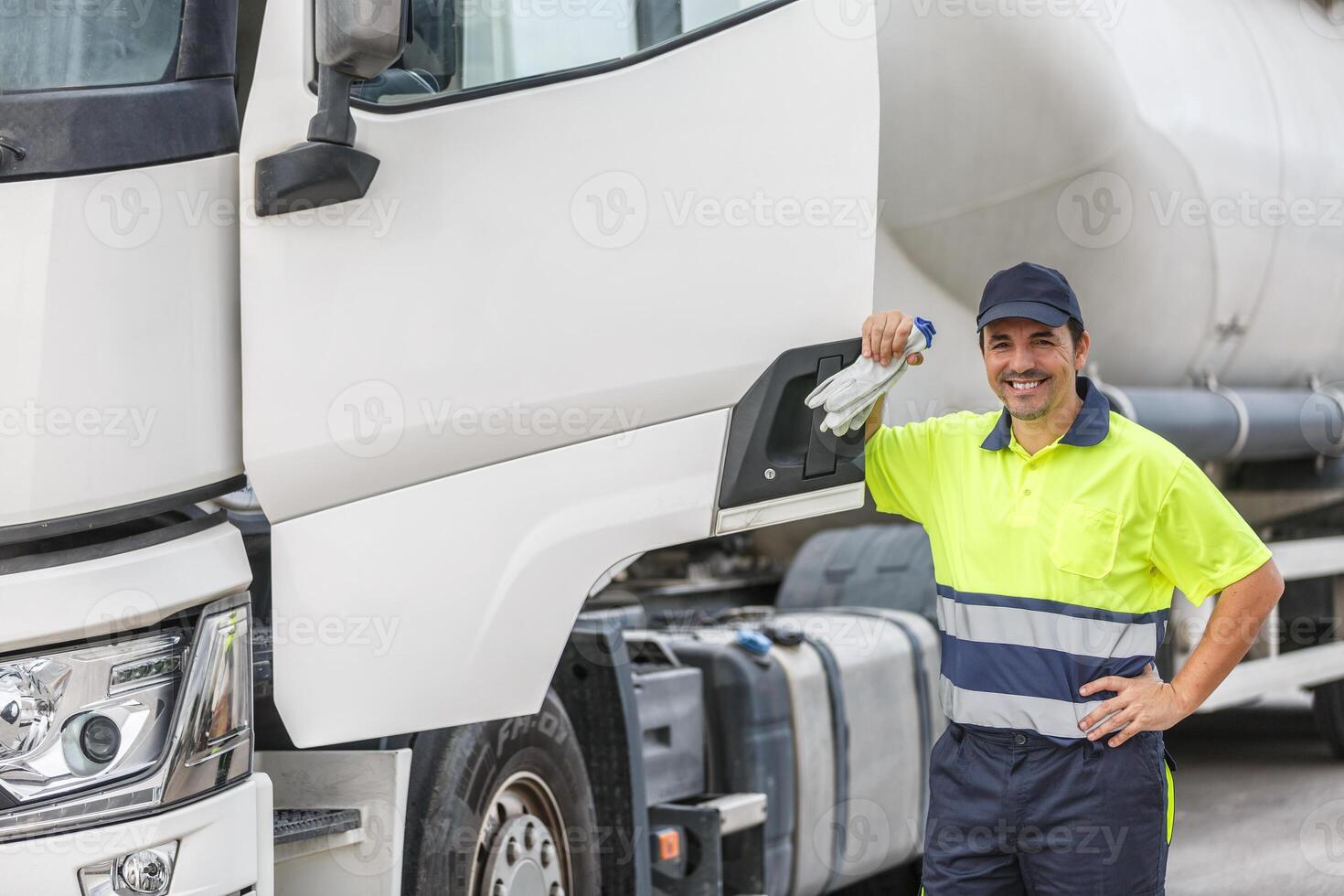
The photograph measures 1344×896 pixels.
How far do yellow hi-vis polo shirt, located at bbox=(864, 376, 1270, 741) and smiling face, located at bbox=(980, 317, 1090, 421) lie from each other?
0.26 ft

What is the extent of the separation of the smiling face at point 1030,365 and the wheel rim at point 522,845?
1452 mm

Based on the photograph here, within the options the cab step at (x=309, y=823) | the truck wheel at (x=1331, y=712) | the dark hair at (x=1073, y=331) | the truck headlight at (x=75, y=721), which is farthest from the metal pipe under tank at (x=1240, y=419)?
the truck headlight at (x=75, y=721)

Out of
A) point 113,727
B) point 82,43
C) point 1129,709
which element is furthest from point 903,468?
point 82,43

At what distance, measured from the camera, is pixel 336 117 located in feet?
8.30

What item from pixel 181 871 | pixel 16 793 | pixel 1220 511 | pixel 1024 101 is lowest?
pixel 181 871

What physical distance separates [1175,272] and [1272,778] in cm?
353

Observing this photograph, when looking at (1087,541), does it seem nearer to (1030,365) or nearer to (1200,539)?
(1200,539)

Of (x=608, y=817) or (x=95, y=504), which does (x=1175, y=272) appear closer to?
(x=608, y=817)

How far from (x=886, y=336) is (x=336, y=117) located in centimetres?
110

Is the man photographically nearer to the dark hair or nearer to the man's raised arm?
the dark hair

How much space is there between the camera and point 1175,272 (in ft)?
18.6

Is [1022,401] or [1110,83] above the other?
[1110,83]

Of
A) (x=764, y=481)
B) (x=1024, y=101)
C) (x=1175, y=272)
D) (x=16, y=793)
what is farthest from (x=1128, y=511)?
(x=1175, y=272)

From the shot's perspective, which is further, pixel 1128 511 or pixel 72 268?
pixel 1128 511
